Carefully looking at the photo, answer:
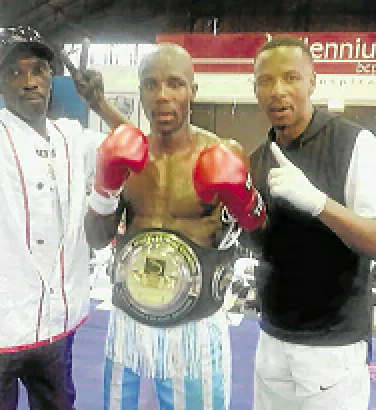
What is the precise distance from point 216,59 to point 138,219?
0.41 meters

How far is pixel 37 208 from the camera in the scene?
1.16m

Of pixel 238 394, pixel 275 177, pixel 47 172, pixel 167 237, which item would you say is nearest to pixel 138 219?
pixel 167 237

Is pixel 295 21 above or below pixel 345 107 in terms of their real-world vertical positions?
above

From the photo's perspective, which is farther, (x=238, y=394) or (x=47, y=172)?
(x=238, y=394)

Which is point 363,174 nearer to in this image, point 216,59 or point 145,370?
point 216,59

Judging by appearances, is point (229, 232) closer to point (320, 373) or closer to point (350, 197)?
point (350, 197)

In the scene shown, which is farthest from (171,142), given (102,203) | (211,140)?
(102,203)

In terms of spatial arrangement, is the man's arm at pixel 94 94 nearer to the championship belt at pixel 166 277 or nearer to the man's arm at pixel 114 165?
the man's arm at pixel 114 165

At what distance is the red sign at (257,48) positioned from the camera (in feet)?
3.45

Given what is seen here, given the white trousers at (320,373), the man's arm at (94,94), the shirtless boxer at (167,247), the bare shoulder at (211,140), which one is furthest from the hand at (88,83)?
the white trousers at (320,373)

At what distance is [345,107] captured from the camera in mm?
1073

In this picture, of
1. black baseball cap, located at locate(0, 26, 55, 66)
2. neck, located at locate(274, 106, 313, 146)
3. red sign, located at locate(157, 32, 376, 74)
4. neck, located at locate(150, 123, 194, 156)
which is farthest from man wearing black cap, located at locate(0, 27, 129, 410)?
neck, located at locate(274, 106, 313, 146)

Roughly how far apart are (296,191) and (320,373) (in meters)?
0.48

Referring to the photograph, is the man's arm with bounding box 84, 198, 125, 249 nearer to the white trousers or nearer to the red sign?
the red sign
